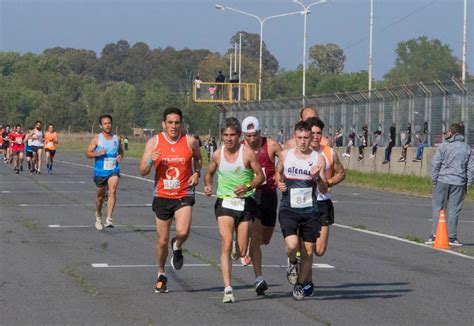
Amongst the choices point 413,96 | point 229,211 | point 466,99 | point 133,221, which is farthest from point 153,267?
point 413,96

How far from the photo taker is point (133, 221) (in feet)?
75.5

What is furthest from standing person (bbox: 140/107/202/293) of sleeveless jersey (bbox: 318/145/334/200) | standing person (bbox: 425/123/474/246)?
standing person (bbox: 425/123/474/246)

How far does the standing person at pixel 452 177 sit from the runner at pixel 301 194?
23.3 ft

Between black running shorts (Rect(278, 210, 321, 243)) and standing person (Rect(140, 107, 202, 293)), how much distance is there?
1.12 metres

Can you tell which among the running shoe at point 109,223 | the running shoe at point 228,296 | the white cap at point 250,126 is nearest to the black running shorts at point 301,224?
the running shoe at point 228,296

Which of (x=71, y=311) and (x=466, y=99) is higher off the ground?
(x=466, y=99)

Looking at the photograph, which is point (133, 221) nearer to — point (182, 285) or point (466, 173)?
point (466, 173)

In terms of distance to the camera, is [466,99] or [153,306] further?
[466,99]

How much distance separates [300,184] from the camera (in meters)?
12.8

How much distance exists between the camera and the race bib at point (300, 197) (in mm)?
12812

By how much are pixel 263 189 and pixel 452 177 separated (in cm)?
689

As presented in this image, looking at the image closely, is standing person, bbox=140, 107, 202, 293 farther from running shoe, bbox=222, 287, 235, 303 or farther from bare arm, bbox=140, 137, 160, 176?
running shoe, bbox=222, 287, 235, 303

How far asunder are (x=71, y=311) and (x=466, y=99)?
3117 cm

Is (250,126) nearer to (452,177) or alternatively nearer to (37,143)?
(452,177)
